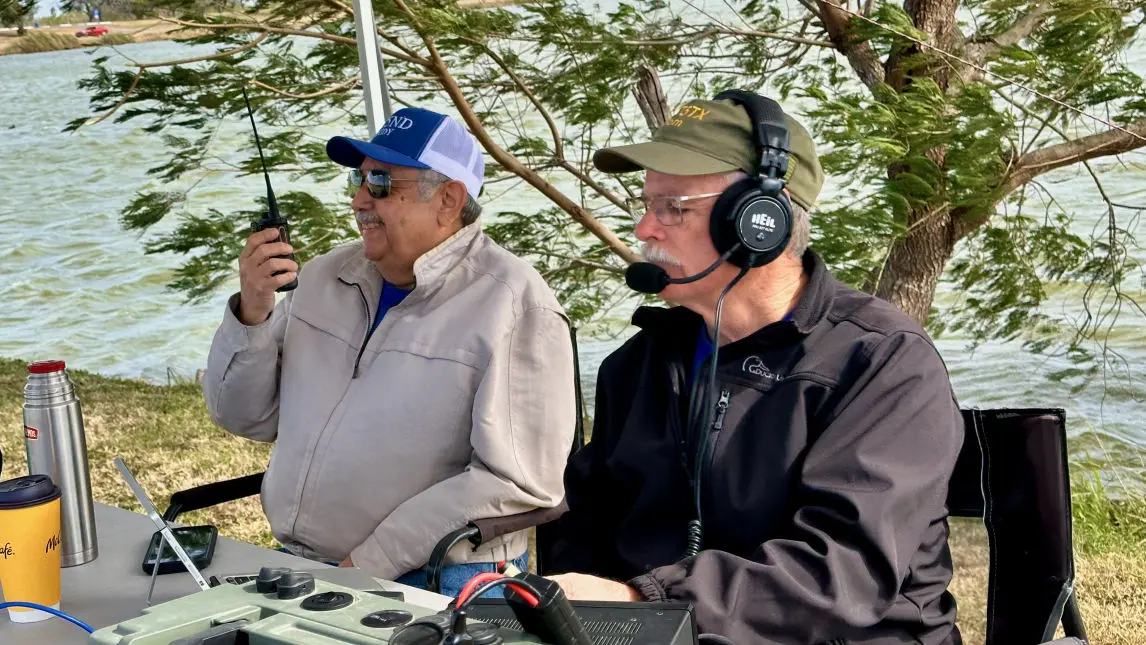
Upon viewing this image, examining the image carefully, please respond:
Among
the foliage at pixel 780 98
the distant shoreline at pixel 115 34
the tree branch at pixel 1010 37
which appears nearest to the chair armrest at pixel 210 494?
the foliage at pixel 780 98

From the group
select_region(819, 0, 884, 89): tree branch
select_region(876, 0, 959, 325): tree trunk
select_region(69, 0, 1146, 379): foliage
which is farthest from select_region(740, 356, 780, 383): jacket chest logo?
select_region(819, 0, 884, 89): tree branch

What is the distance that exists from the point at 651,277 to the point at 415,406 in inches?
26.4

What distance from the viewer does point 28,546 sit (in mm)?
1544

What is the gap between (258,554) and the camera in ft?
5.93

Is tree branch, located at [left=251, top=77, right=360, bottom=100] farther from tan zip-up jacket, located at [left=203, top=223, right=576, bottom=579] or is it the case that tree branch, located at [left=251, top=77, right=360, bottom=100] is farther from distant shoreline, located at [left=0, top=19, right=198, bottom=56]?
tan zip-up jacket, located at [left=203, top=223, right=576, bottom=579]

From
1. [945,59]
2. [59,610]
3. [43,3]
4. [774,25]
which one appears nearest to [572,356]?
[59,610]

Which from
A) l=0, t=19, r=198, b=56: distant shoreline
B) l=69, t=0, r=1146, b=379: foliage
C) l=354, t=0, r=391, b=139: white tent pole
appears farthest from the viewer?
l=0, t=19, r=198, b=56: distant shoreline

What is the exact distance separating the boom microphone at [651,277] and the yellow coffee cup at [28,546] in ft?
2.98

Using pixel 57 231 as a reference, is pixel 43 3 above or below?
above

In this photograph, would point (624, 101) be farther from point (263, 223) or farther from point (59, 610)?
point (59, 610)

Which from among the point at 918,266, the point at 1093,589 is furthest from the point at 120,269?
the point at 1093,589

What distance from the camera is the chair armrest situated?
2350 millimetres

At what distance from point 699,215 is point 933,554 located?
65 centimetres

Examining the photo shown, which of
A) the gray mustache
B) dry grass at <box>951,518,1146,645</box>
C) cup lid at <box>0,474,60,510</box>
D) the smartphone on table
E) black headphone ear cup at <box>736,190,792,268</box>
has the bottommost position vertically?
dry grass at <box>951,518,1146,645</box>
